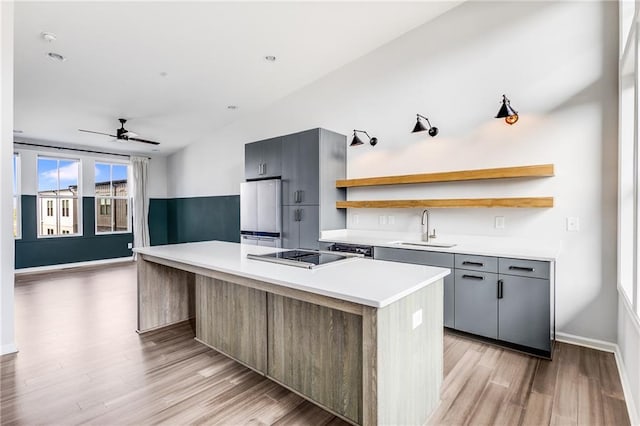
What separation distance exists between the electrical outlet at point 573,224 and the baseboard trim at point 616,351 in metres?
0.95

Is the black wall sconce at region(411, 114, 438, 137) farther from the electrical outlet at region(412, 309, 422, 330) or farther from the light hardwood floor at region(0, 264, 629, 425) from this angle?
the electrical outlet at region(412, 309, 422, 330)

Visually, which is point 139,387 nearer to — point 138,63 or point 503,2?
Answer: point 138,63

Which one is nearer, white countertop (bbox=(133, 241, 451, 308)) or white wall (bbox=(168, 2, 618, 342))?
white countertop (bbox=(133, 241, 451, 308))

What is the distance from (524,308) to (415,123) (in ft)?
7.42

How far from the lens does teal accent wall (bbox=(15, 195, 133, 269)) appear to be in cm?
600

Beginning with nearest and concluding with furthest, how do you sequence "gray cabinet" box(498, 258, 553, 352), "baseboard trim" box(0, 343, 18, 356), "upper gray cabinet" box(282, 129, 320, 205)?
"gray cabinet" box(498, 258, 553, 352), "baseboard trim" box(0, 343, 18, 356), "upper gray cabinet" box(282, 129, 320, 205)

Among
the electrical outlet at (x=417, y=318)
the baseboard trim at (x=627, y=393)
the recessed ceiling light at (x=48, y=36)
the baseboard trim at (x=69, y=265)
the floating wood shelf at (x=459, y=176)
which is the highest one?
the recessed ceiling light at (x=48, y=36)

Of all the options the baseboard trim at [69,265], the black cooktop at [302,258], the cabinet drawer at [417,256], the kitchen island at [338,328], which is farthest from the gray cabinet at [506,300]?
the baseboard trim at [69,265]

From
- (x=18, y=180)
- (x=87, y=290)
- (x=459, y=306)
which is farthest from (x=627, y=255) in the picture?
(x=18, y=180)

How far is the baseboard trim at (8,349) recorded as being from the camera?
105 inches

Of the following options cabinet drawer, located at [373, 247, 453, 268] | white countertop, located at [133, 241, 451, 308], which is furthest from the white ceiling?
cabinet drawer, located at [373, 247, 453, 268]

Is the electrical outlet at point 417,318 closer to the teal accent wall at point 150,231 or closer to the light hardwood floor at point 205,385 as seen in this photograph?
the light hardwood floor at point 205,385

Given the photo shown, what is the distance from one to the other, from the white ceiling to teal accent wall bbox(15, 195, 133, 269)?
1.71 metres

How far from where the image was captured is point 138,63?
3.84 meters
